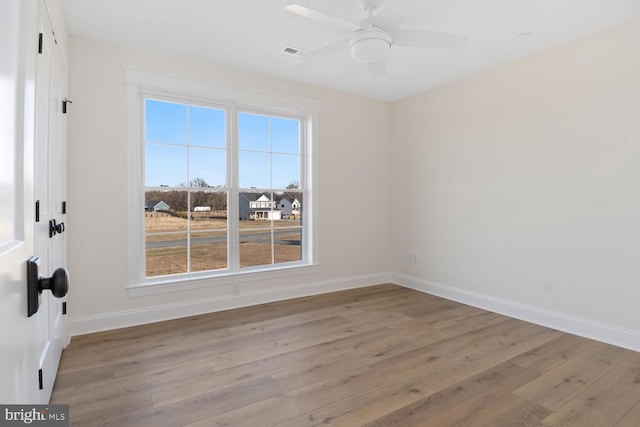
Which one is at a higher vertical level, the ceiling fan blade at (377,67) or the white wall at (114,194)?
the ceiling fan blade at (377,67)

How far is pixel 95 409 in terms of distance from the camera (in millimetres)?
1973

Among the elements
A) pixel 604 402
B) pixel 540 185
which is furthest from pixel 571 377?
pixel 540 185

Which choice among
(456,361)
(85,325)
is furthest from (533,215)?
(85,325)

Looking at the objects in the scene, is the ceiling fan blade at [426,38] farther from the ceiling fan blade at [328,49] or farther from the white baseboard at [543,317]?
the white baseboard at [543,317]

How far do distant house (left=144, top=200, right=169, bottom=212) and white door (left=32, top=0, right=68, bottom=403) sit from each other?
75 centimetres

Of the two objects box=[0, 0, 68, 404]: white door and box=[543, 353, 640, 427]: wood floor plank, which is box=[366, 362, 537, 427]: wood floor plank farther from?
box=[0, 0, 68, 404]: white door

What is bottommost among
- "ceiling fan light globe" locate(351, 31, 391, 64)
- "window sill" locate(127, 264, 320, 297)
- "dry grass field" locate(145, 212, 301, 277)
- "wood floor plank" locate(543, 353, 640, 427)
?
"wood floor plank" locate(543, 353, 640, 427)

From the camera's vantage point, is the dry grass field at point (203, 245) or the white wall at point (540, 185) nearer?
the white wall at point (540, 185)

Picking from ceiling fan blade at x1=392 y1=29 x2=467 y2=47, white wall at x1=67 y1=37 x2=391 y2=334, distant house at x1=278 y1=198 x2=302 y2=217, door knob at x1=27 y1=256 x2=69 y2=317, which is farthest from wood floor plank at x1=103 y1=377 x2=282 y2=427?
ceiling fan blade at x1=392 y1=29 x2=467 y2=47

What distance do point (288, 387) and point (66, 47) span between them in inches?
132

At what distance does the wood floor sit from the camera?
76.0 inches

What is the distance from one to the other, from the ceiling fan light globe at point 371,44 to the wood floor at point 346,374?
2.35 meters

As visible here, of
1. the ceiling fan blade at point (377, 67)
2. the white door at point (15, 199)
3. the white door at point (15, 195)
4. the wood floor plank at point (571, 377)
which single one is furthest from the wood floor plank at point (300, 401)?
the ceiling fan blade at point (377, 67)

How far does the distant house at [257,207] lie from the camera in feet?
13.1
